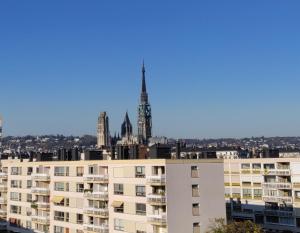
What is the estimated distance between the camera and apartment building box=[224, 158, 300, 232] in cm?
7925

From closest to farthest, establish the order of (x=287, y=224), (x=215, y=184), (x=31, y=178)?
(x=215, y=184) → (x=31, y=178) → (x=287, y=224)

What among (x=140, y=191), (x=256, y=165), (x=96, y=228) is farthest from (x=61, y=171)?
(x=256, y=165)

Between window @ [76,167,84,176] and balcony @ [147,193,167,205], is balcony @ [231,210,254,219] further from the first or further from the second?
balcony @ [147,193,167,205]

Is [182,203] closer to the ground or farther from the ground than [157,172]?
closer to the ground

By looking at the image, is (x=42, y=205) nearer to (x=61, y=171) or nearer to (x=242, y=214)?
(x=61, y=171)

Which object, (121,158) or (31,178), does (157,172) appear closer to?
(121,158)

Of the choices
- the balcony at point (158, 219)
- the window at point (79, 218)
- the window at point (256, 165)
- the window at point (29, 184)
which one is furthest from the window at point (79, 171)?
the window at point (256, 165)

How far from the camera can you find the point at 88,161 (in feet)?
196

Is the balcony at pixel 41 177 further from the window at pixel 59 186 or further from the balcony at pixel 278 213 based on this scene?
the balcony at pixel 278 213

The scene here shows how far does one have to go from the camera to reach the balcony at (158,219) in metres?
48.7

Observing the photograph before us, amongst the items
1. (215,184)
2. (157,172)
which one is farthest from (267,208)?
(157,172)

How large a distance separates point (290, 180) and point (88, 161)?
124ft

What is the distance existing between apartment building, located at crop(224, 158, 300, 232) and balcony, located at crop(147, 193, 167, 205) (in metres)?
36.7

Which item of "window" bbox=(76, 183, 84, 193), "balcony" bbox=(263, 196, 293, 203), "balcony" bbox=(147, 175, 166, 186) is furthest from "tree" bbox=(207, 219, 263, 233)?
"balcony" bbox=(263, 196, 293, 203)
